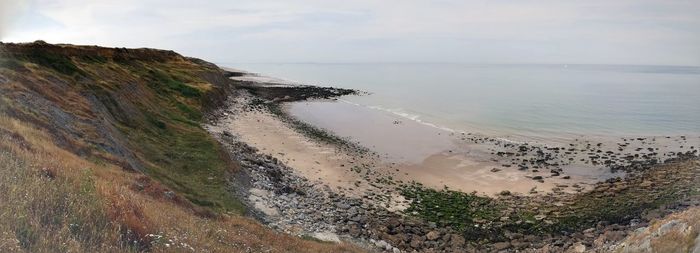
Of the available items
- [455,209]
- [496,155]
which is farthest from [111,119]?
[496,155]

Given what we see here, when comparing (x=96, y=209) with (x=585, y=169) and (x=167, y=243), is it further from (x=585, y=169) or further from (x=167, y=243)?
(x=585, y=169)

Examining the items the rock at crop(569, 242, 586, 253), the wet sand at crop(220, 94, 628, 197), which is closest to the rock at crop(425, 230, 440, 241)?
the rock at crop(569, 242, 586, 253)

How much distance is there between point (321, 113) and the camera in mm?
70438

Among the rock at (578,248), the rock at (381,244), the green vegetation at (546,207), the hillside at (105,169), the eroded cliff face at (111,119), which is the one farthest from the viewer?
the green vegetation at (546,207)

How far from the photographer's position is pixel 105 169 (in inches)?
597

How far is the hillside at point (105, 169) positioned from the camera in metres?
6.96

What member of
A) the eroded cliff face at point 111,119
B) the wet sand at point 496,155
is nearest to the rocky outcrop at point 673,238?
the eroded cliff face at point 111,119

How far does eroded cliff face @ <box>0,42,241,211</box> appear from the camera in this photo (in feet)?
62.8

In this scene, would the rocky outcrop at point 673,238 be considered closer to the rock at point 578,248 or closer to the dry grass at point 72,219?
the rock at point 578,248

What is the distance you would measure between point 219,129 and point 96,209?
119 feet

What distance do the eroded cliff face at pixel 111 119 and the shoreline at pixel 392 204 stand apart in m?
2.78

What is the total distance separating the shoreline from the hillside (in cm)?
269

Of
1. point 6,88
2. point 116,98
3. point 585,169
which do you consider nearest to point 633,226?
point 585,169

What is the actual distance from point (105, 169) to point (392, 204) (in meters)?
16.5
